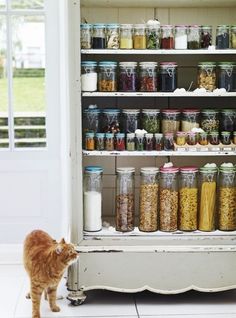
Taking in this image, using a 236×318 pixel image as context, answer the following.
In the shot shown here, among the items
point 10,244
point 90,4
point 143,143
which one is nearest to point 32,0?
point 90,4

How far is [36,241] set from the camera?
3.26 m

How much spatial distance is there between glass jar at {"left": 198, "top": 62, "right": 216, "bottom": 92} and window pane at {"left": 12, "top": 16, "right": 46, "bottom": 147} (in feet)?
4.55

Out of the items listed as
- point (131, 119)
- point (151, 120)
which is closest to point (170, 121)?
point (151, 120)

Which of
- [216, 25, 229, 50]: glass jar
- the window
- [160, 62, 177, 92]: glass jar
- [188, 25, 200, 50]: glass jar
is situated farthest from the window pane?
[216, 25, 229, 50]: glass jar

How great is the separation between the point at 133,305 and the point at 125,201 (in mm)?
622

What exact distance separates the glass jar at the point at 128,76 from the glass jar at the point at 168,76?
0.16 meters

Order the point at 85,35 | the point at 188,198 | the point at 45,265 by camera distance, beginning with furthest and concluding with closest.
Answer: the point at 188,198, the point at 85,35, the point at 45,265

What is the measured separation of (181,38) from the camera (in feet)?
10.9

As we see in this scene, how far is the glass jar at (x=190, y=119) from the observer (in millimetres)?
3410

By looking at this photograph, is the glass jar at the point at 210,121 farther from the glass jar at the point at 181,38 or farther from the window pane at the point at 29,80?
the window pane at the point at 29,80

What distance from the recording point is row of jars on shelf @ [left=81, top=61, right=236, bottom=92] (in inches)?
131

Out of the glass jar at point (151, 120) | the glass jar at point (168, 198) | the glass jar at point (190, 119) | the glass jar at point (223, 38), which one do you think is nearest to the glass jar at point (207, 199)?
the glass jar at point (168, 198)

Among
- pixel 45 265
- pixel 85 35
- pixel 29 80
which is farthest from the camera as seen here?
Answer: pixel 29 80

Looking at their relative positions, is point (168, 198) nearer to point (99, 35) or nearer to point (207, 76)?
point (207, 76)
